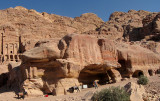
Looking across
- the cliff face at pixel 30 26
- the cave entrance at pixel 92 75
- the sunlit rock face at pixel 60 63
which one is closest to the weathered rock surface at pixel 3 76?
the sunlit rock face at pixel 60 63

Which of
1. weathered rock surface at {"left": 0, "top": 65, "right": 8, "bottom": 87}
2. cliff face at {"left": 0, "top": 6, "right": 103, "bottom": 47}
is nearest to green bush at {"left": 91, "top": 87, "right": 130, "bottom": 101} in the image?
weathered rock surface at {"left": 0, "top": 65, "right": 8, "bottom": 87}

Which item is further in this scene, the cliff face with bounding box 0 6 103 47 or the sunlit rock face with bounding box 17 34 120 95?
the cliff face with bounding box 0 6 103 47

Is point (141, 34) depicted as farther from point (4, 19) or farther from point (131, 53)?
point (4, 19)

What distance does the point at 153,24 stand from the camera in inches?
1805

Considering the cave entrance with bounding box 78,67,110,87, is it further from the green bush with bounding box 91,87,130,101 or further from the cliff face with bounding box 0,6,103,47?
the cliff face with bounding box 0,6,103,47

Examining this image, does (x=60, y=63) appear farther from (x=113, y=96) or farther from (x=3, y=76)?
(x=3, y=76)

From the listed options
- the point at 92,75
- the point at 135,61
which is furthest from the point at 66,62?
the point at 135,61

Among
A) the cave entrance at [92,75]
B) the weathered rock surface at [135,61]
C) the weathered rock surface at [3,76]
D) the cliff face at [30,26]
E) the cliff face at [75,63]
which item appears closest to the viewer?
the cliff face at [75,63]

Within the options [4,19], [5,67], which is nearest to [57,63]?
[5,67]

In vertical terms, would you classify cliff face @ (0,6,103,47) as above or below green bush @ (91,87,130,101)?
above

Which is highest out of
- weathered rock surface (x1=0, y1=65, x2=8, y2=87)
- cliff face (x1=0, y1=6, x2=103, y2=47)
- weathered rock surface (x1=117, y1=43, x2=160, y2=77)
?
cliff face (x1=0, y1=6, x2=103, y2=47)

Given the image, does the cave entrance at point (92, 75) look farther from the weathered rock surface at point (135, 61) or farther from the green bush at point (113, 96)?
the green bush at point (113, 96)

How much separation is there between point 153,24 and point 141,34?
18.0ft

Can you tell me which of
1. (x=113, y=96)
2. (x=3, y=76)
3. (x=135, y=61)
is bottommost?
(x=3, y=76)
